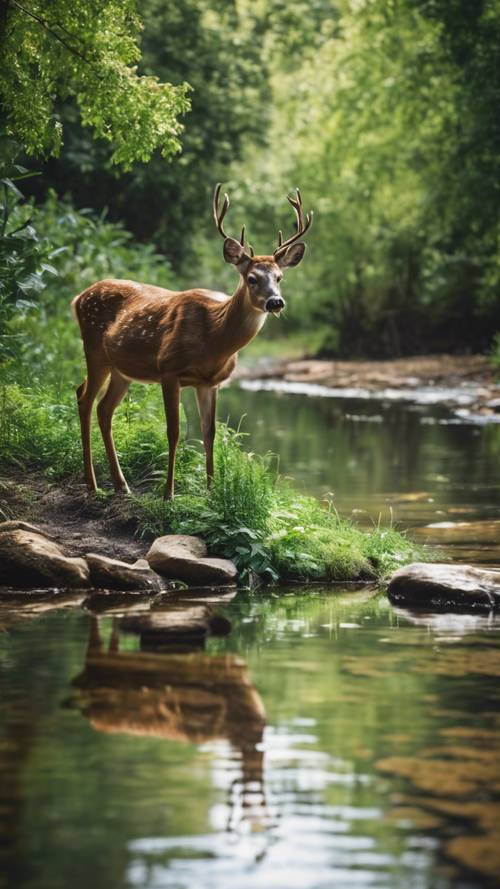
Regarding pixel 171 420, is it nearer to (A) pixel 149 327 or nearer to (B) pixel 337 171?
(A) pixel 149 327

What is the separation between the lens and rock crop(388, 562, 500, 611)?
10.9 metres

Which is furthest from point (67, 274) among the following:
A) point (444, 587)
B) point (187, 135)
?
point (444, 587)

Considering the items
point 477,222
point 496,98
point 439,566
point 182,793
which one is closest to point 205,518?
point 439,566

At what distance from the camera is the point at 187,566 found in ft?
37.6

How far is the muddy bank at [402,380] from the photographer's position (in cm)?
2930

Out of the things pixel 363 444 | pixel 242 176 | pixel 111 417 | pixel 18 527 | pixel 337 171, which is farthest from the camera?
pixel 242 176

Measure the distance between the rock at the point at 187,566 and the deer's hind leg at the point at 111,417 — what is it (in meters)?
1.34

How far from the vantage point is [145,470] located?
44.3 ft

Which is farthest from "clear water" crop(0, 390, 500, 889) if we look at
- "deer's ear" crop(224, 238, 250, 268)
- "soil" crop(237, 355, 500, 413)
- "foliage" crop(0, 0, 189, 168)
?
"soil" crop(237, 355, 500, 413)

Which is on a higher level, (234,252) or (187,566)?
(234,252)

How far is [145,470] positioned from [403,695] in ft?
18.5

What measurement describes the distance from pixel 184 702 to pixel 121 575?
329 centimetres

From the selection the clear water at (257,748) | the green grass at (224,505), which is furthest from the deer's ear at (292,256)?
the clear water at (257,748)

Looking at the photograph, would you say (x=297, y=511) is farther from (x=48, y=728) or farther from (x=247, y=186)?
(x=247, y=186)
